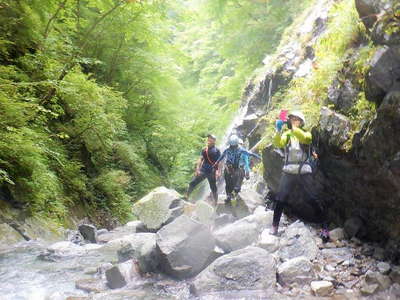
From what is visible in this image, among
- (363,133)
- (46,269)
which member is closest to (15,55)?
(46,269)

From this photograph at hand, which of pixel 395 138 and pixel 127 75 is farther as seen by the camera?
pixel 127 75

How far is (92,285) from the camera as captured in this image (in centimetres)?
577

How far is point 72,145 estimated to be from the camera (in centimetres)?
1173

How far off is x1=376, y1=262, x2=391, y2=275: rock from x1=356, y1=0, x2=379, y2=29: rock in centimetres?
370

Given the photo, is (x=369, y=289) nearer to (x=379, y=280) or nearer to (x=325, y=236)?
(x=379, y=280)

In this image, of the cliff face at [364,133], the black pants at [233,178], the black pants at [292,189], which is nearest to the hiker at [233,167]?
the black pants at [233,178]

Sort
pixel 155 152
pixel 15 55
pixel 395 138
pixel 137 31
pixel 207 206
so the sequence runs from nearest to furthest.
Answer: pixel 395 138
pixel 207 206
pixel 15 55
pixel 137 31
pixel 155 152

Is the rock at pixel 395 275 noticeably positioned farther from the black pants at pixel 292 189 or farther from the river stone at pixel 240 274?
the black pants at pixel 292 189

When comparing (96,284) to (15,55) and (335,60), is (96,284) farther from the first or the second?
(15,55)

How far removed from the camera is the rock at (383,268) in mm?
4871

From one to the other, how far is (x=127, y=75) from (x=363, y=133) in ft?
35.4

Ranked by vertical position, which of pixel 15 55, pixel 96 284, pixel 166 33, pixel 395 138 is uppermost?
pixel 166 33

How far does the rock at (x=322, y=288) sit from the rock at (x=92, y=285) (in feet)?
9.85

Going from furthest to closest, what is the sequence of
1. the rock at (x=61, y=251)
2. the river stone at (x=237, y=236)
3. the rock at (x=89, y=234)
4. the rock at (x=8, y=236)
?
1. the rock at (x=89, y=234)
2. the rock at (x=8, y=236)
3. the rock at (x=61, y=251)
4. the river stone at (x=237, y=236)
